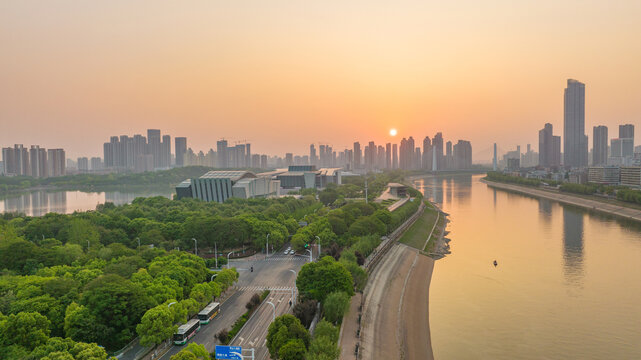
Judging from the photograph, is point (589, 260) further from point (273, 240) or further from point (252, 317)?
point (252, 317)

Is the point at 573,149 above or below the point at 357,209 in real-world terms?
above

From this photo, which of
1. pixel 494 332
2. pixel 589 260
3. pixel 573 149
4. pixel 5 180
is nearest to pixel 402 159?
pixel 573 149

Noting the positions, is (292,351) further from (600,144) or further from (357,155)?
(357,155)

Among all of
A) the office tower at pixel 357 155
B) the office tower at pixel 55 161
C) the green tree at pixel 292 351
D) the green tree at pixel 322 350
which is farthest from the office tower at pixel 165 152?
the green tree at pixel 322 350

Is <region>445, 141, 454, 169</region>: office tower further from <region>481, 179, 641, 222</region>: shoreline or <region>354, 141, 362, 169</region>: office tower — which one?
<region>481, 179, 641, 222</region>: shoreline

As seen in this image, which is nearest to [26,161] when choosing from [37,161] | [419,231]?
[37,161]

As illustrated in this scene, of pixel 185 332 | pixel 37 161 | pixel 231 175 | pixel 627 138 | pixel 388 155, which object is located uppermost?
pixel 627 138

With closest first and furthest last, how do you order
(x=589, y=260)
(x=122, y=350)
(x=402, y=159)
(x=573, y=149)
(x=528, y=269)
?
(x=122, y=350) < (x=528, y=269) < (x=589, y=260) < (x=573, y=149) < (x=402, y=159)
